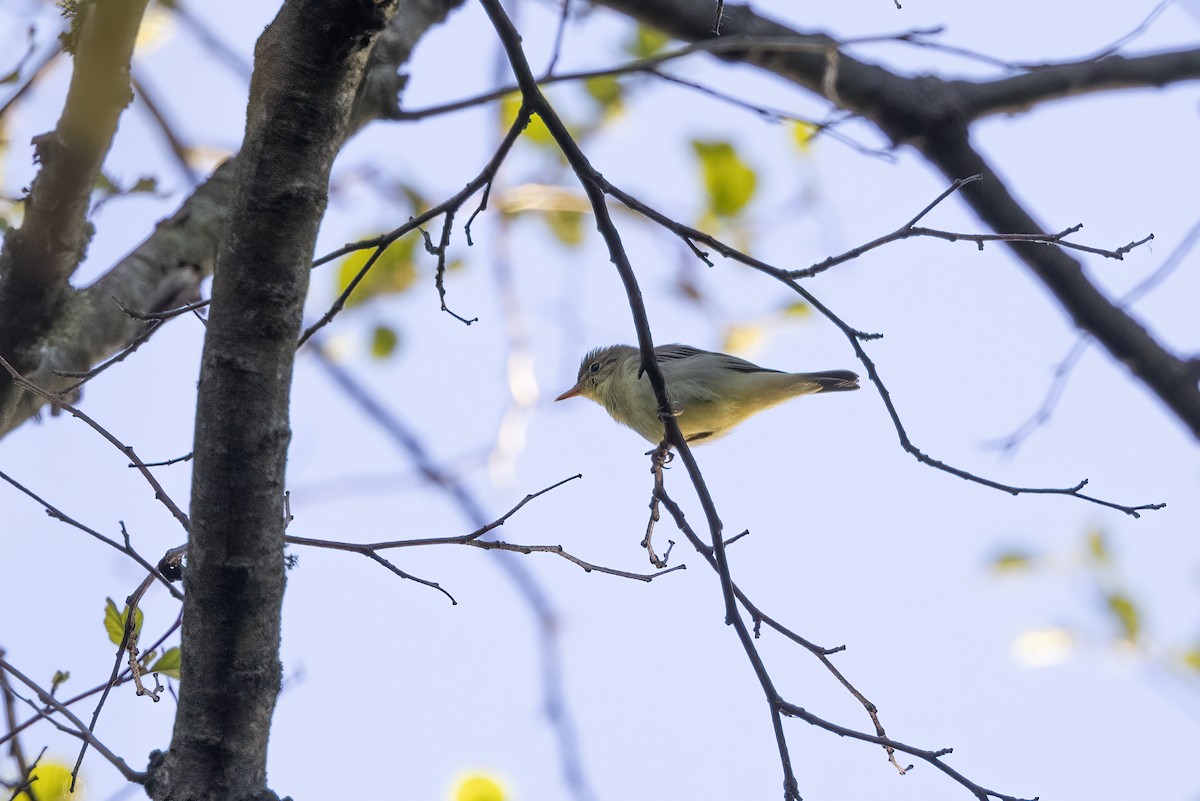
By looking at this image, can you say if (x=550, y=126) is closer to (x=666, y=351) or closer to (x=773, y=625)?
(x=773, y=625)

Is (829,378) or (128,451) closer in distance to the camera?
(128,451)

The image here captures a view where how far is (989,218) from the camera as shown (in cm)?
438

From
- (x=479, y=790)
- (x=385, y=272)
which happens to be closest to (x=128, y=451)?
(x=479, y=790)

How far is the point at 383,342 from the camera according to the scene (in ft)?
18.4

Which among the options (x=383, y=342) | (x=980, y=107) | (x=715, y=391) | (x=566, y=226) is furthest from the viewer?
(x=566, y=226)

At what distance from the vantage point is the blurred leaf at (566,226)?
5898mm

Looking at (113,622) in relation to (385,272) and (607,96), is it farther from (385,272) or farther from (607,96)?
(607,96)

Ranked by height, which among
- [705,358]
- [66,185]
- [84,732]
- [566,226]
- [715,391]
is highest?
[566,226]

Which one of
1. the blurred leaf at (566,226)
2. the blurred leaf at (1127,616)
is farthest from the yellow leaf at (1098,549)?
the blurred leaf at (566,226)

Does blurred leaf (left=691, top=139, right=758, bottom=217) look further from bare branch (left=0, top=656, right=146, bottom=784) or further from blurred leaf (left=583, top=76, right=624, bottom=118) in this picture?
bare branch (left=0, top=656, right=146, bottom=784)

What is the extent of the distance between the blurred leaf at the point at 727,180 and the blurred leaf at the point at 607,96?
34.6 inches

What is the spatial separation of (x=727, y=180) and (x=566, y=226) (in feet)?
4.67

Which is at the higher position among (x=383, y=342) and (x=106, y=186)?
(x=383, y=342)

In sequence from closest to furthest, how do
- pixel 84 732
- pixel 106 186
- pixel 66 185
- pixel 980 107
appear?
pixel 84 732 → pixel 66 185 → pixel 106 186 → pixel 980 107
